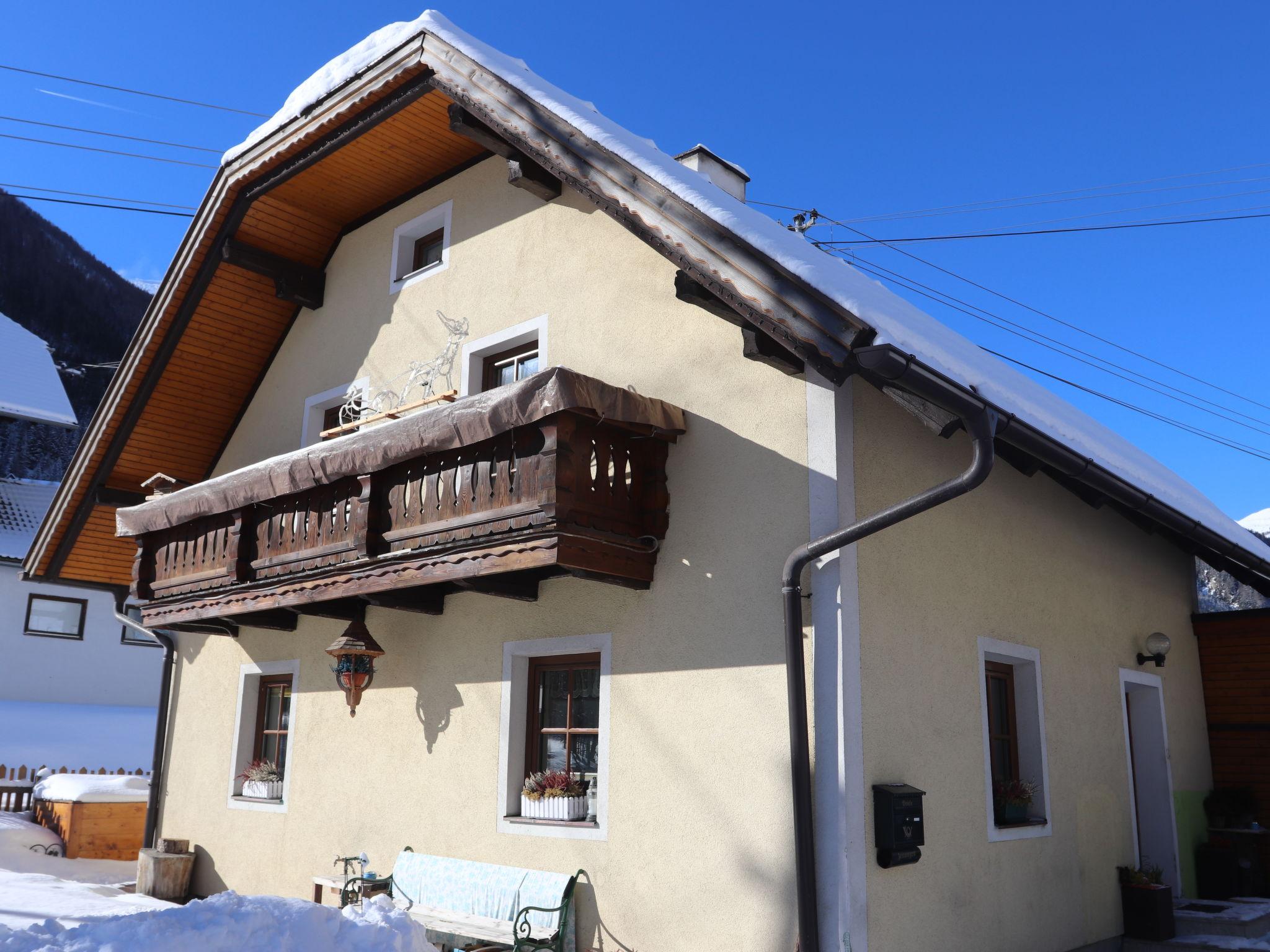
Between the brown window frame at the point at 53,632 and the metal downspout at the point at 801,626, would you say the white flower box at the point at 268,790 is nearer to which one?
the metal downspout at the point at 801,626

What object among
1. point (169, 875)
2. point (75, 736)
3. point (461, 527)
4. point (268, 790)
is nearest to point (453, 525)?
point (461, 527)

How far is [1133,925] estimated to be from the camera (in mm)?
8125

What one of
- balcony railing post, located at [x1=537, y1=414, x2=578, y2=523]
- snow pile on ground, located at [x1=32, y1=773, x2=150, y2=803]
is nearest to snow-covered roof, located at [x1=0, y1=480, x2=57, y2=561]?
snow pile on ground, located at [x1=32, y1=773, x2=150, y2=803]

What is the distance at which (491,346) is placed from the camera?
876cm

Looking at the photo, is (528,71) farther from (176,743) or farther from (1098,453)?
(176,743)

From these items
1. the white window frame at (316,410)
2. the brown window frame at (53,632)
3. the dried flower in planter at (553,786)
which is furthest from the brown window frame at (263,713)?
the brown window frame at (53,632)

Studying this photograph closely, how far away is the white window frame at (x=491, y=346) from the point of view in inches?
328

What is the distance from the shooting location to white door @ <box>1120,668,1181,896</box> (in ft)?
30.5

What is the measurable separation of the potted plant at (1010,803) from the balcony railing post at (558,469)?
3501 mm

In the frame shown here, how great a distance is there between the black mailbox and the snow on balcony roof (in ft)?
7.15

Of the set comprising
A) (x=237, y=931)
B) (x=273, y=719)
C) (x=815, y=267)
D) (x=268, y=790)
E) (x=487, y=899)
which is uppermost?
(x=815, y=267)

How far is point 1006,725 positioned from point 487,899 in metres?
3.83

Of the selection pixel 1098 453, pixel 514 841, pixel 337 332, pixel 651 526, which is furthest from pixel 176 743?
pixel 1098 453

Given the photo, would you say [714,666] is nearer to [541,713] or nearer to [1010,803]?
[541,713]
